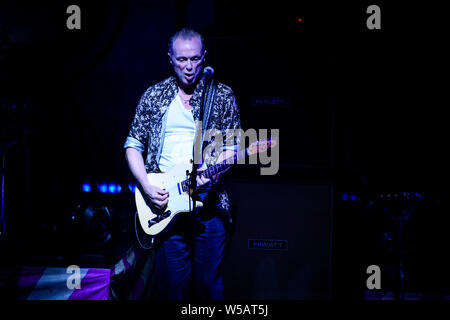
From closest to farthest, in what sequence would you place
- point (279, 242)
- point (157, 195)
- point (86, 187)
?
point (157, 195) < point (279, 242) < point (86, 187)

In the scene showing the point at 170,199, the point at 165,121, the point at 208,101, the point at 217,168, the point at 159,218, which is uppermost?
the point at 208,101

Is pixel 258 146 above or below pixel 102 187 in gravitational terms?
above

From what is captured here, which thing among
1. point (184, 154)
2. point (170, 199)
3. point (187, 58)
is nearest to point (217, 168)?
point (184, 154)

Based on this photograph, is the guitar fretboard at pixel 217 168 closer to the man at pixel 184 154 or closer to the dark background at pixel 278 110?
the man at pixel 184 154

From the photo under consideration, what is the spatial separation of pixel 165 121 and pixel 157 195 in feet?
1.47

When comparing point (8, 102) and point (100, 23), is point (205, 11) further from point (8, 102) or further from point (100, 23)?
point (8, 102)

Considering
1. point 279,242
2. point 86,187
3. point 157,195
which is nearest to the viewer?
point 157,195

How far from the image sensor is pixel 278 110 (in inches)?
125

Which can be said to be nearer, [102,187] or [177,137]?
[177,137]

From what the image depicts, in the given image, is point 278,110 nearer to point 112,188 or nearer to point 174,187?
point 174,187

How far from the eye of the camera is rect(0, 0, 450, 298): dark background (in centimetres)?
316

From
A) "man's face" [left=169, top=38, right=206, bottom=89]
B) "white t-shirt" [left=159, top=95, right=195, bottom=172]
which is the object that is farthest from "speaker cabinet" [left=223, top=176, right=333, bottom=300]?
"man's face" [left=169, top=38, right=206, bottom=89]
